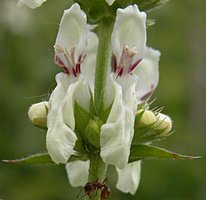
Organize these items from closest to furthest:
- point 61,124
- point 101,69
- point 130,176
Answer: point 61,124
point 101,69
point 130,176

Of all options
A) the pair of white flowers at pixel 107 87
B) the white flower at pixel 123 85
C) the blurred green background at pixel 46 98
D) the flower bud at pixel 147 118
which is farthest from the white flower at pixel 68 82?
the blurred green background at pixel 46 98

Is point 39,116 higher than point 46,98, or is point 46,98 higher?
point 39,116

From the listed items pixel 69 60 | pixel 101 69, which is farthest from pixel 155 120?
pixel 69 60

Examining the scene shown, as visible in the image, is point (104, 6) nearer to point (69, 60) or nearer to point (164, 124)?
point (69, 60)

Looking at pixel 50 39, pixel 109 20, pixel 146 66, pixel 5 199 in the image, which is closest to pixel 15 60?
pixel 50 39

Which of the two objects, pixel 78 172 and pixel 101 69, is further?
pixel 78 172

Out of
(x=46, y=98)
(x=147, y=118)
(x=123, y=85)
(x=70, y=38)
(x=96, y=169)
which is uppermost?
(x=70, y=38)

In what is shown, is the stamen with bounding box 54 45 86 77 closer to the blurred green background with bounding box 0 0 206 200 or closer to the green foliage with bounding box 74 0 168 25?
the green foliage with bounding box 74 0 168 25

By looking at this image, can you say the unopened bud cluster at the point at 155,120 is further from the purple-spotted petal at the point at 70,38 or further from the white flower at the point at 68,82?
the purple-spotted petal at the point at 70,38
